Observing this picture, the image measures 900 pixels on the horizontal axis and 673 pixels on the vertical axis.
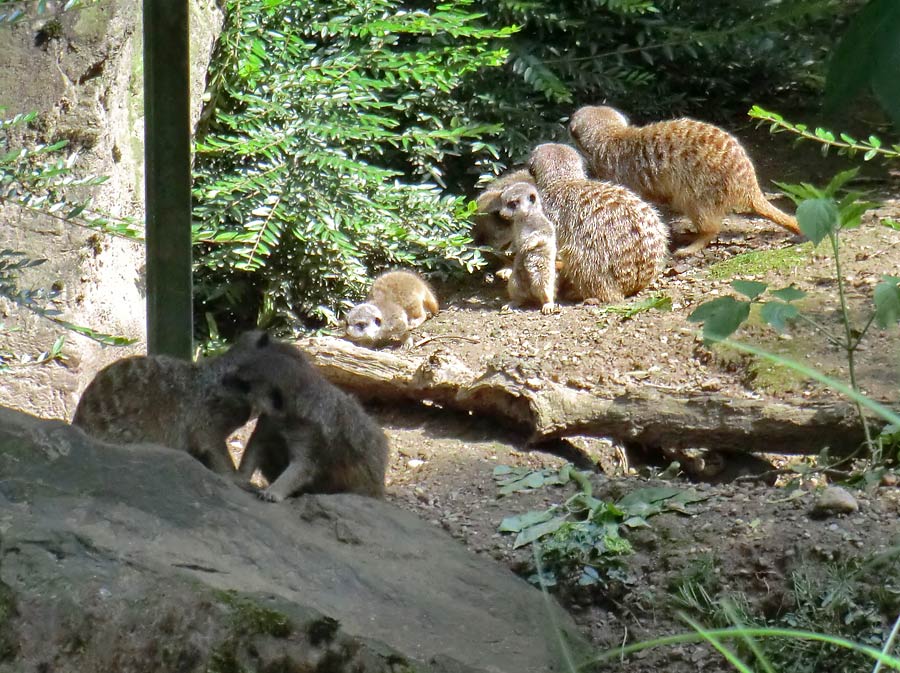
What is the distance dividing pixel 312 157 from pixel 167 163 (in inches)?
126

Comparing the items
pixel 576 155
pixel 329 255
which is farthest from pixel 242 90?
pixel 576 155

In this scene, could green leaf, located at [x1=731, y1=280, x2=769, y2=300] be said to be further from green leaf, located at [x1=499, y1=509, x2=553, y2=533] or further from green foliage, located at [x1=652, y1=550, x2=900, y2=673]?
green leaf, located at [x1=499, y1=509, x2=553, y2=533]

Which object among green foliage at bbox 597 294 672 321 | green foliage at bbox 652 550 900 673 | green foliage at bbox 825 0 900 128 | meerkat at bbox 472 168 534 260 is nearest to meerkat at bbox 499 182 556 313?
meerkat at bbox 472 168 534 260

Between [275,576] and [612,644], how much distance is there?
3.00 feet

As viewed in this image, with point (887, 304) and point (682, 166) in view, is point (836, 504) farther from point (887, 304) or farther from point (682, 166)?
point (682, 166)

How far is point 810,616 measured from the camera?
2676 mm

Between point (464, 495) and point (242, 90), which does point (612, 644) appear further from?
point (242, 90)

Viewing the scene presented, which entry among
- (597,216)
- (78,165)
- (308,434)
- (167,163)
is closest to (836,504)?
(308,434)

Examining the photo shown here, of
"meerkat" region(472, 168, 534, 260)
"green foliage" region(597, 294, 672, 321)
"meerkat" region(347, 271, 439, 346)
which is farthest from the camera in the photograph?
"meerkat" region(472, 168, 534, 260)

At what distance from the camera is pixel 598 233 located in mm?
6914

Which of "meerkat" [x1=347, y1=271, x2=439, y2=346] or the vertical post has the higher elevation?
the vertical post

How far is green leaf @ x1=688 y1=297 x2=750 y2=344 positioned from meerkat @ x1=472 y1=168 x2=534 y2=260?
428 centimetres

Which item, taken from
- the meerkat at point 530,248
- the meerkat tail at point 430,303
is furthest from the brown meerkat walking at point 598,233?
the meerkat tail at point 430,303

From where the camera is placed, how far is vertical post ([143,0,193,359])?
9.59ft
